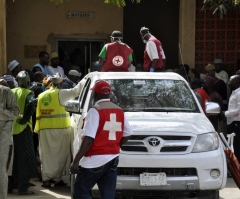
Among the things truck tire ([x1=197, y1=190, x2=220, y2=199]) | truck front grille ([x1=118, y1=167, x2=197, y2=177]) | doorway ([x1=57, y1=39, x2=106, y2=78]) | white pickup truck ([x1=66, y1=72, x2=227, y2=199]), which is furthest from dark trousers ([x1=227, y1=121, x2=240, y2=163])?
doorway ([x1=57, y1=39, x2=106, y2=78])

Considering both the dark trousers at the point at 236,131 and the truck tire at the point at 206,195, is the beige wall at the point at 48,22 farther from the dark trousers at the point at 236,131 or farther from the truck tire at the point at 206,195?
the truck tire at the point at 206,195

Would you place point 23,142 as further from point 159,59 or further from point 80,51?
point 80,51

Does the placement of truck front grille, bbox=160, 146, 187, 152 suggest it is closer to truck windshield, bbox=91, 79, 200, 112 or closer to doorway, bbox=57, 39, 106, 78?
truck windshield, bbox=91, 79, 200, 112

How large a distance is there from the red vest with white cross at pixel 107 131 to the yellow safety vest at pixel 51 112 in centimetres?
332

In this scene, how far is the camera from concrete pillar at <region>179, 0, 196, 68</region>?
51.4ft

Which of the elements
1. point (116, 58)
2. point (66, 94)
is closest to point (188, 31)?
point (116, 58)

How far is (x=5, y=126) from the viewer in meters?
8.69

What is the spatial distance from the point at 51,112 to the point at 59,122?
21 cm

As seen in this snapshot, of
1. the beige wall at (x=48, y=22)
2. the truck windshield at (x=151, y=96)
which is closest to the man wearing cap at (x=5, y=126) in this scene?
the truck windshield at (x=151, y=96)

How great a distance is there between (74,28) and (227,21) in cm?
363

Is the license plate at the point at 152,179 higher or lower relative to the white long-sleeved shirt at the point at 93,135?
lower

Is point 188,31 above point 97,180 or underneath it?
above

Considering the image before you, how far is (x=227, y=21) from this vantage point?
1602 centimetres

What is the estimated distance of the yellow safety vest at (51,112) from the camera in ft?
33.7
